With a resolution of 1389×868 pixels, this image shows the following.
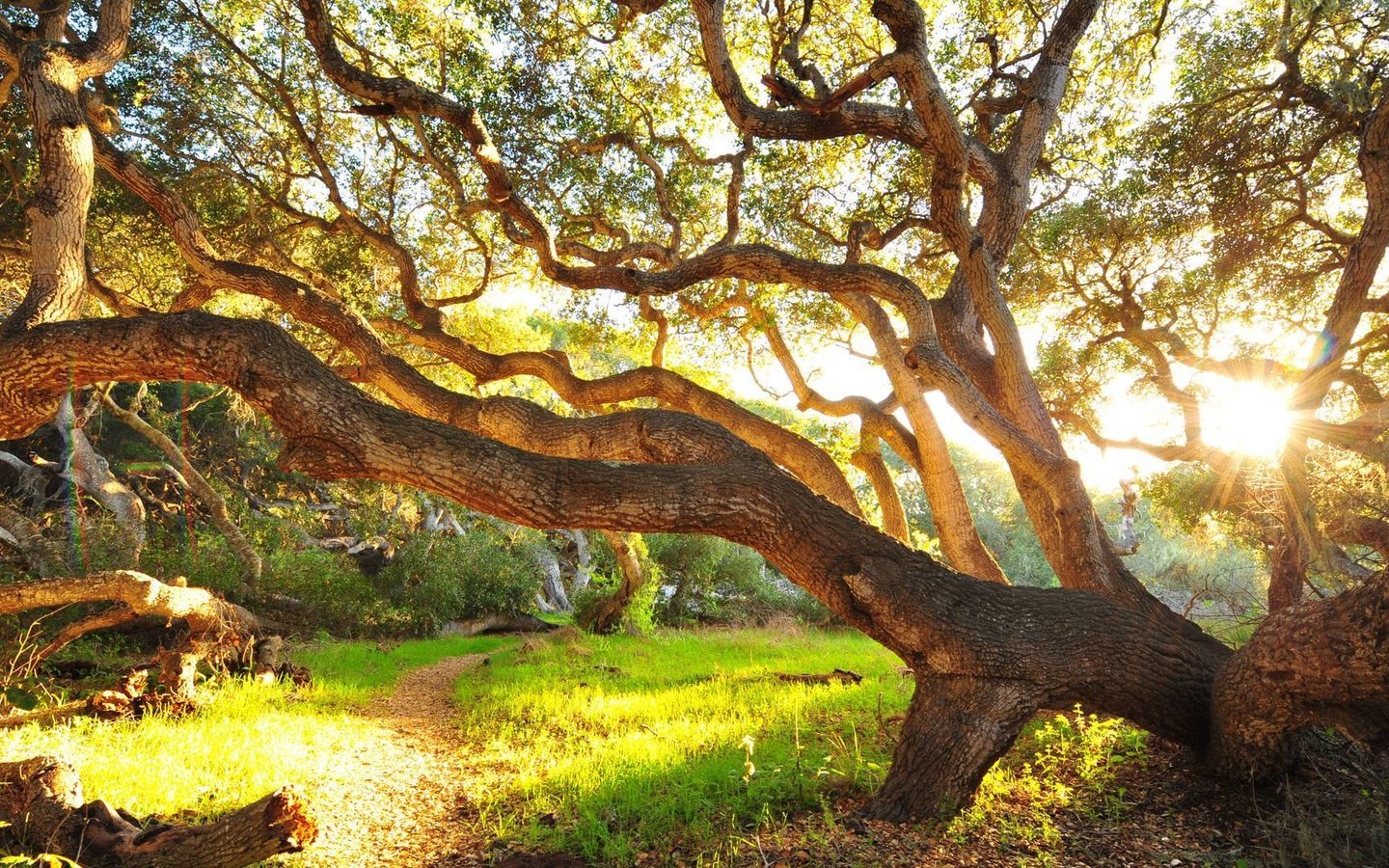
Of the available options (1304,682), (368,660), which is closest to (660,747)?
(1304,682)

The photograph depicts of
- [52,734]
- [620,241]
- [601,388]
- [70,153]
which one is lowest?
[52,734]

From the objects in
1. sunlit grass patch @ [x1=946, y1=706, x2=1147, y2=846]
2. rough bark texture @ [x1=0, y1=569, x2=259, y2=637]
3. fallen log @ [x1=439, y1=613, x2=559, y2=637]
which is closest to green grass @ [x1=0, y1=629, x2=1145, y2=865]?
sunlit grass patch @ [x1=946, y1=706, x2=1147, y2=846]

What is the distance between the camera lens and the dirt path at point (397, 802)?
3664 millimetres

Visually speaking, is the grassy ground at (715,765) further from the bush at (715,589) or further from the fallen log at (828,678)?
the bush at (715,589)

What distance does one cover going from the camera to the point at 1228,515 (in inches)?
584

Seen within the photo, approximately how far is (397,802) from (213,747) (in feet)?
5.70

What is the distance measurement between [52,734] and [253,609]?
9373mm

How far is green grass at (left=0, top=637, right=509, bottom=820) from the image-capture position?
162 inches

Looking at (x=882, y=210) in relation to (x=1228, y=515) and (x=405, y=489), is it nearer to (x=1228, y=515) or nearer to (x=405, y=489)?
(x=1228, y=515)

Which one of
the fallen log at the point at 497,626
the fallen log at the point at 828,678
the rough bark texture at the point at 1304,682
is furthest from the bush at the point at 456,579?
the rough bark texture at the point at 1304,682

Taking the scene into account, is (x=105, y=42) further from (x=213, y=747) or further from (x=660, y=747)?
(x=660, y=747)

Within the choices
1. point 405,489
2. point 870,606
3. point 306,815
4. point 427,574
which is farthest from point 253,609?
point 870,606

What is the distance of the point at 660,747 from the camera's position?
17.3 feet

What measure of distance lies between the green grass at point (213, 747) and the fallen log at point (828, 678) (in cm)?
530
